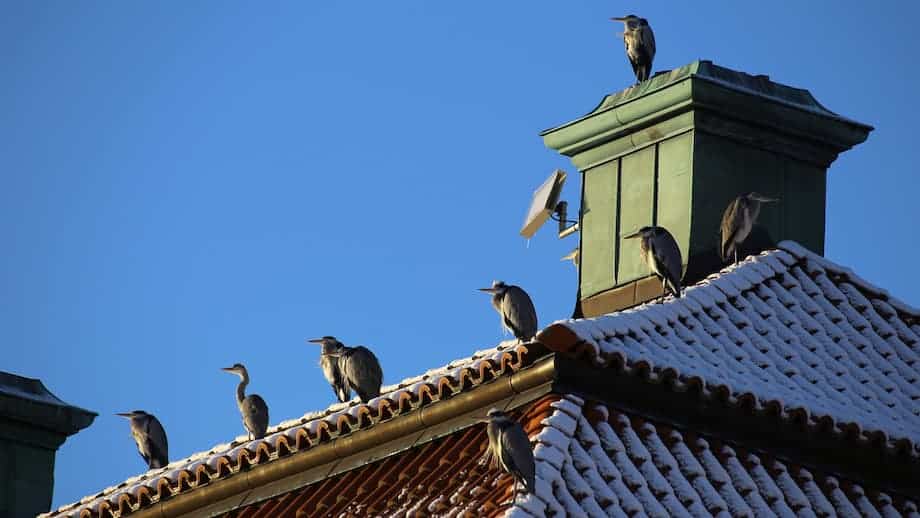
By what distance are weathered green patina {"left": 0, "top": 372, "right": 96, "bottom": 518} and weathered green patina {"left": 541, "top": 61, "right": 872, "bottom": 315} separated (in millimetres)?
6198

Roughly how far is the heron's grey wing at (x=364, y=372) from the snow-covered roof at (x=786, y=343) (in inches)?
116

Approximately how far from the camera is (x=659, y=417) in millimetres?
21734

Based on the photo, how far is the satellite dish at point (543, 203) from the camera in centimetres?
2908

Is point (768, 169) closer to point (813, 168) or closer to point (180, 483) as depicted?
point (813, 168)

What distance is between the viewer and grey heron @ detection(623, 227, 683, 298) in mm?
24219

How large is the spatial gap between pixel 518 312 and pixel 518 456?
343 centimetres

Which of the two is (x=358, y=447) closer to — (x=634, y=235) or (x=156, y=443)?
(x=634, y=235)

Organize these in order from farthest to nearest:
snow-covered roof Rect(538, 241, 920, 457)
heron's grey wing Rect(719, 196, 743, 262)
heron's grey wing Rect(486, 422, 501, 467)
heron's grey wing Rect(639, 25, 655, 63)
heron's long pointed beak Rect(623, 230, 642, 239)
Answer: heron's grey wing Rect(639, 25, 655, 63) → heron's grey wing Rect(719, 196, 743, 262) → heron's long pointed beak Rect(623, 230, 642, 239) → snow-covered roof Rect(538, 241, 920, 457) → heron's grey wing Rect(486, 422, 501, 467)

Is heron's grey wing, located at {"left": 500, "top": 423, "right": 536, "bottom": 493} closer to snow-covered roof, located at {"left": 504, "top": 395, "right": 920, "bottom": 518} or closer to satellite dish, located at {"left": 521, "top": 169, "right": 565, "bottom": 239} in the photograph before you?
snow-covered roof, located at {"left": 504, "top": 395, "right": 920, "bottom": 518}

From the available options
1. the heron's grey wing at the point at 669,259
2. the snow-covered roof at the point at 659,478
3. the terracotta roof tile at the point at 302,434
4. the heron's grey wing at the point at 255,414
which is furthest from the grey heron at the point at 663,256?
the heron's grey wing at the point at 255,414

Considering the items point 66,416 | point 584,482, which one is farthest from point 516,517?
point 66,416

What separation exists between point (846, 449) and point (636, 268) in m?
5.08

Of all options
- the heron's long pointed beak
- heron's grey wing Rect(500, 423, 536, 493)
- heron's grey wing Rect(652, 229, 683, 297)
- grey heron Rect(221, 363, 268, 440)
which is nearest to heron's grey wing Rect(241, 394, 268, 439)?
grey heron Rect(221, 363, 268, 440)

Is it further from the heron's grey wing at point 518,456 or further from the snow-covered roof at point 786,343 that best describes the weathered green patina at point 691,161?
the heron's grey wing at point 518,456
